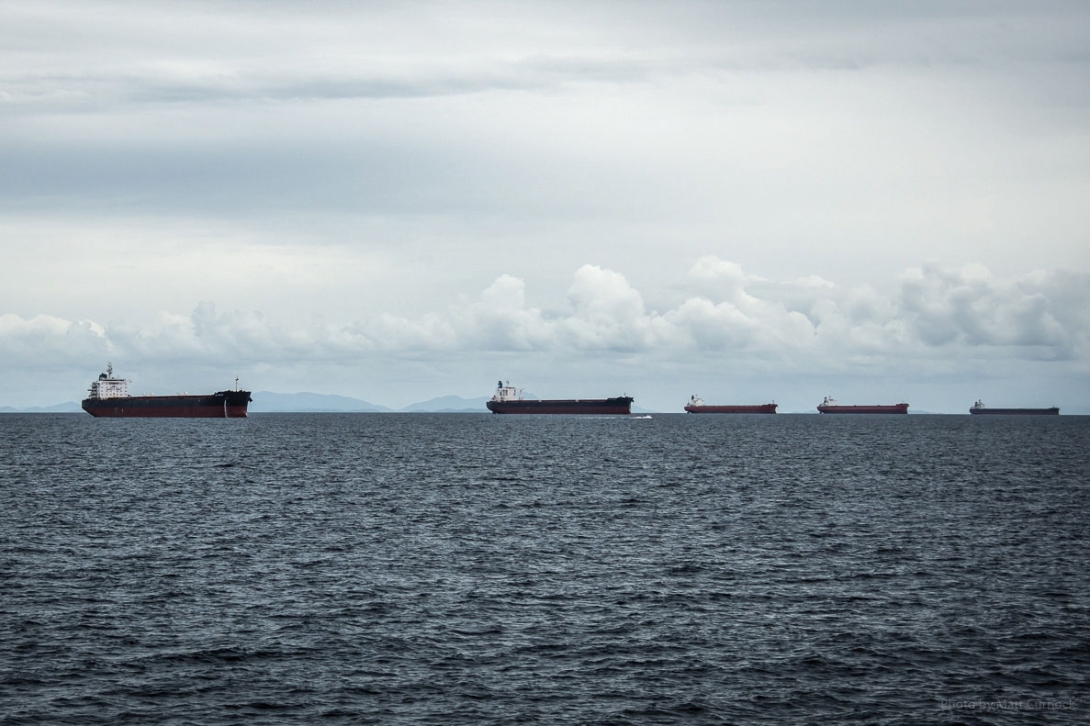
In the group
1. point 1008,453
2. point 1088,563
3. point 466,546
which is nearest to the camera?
point 1088,563

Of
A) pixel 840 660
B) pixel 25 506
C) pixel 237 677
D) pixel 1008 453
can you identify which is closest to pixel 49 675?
pixel 237 677

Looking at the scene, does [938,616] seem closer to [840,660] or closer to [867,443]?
[840,660]

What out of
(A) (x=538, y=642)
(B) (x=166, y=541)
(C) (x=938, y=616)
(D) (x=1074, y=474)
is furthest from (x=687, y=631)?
(D) (x=1074, y=474)

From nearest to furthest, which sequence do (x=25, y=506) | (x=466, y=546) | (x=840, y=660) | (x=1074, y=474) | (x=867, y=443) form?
(x=840, y=660) → (x=466, y=546) → (x=25, y=506) → (x=1074, y=474) → (x=867, y=443)

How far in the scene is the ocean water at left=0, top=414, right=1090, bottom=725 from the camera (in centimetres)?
2556

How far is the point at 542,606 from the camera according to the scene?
35.9m

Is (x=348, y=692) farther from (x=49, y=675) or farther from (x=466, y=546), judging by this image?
(x=466, y=546)

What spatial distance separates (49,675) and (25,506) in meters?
41.9

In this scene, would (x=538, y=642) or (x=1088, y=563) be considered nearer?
(x=538, y=642)

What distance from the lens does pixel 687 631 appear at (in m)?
32.6

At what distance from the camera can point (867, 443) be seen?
16625 centimetres

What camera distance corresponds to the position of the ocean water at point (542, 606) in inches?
1006

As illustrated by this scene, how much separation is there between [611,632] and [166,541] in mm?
27869

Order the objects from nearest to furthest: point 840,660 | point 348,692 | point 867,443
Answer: point 348,692 < point 840,660 < point 867,443
